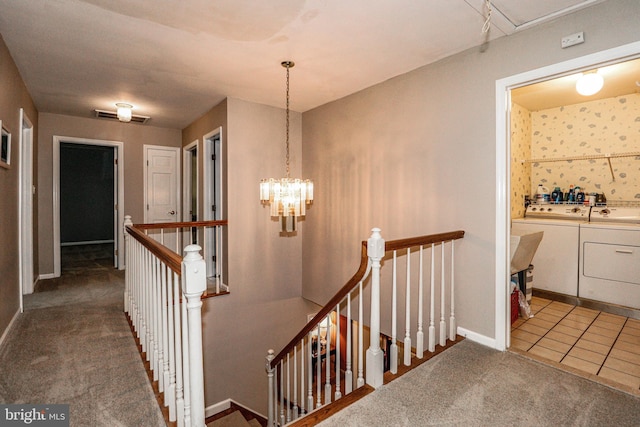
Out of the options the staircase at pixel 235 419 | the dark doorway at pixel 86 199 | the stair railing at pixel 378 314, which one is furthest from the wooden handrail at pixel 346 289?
the dark doorway at pixel 86 199

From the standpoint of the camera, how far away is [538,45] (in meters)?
2.37

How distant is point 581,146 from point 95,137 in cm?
718

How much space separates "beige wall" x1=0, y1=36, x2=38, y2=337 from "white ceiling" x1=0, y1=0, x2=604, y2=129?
21 centimetres

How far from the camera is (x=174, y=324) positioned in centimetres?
190

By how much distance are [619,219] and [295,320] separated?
4.32 meters

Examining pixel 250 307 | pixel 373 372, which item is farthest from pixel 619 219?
pixel 250 307

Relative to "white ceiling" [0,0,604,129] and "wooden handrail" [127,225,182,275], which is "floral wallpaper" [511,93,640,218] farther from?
"wooden handrail" [127,225,182,275]

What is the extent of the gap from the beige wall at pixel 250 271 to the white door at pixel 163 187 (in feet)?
5.14

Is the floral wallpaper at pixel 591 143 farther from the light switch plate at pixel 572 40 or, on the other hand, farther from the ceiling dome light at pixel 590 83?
the light switch plate at pixel 572 40

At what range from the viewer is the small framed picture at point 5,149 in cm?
268

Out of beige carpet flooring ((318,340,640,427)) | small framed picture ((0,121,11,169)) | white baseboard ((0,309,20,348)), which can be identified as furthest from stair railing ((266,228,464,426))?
small framed picture ((0,121,11,169))

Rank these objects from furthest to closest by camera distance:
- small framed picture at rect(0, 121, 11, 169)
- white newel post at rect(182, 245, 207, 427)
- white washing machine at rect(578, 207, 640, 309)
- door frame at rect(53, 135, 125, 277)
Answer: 1. door frame at rect(53, 135, 125, 277)
2. white washing machine at rect(578, 207, 640, 309)
3. small framed picture at rect(0, 121, 11, 169)
4. white newel post at rect(182, 245, 207, 427)

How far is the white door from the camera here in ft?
18.7

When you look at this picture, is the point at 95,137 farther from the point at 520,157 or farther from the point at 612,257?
the point at 612,257
